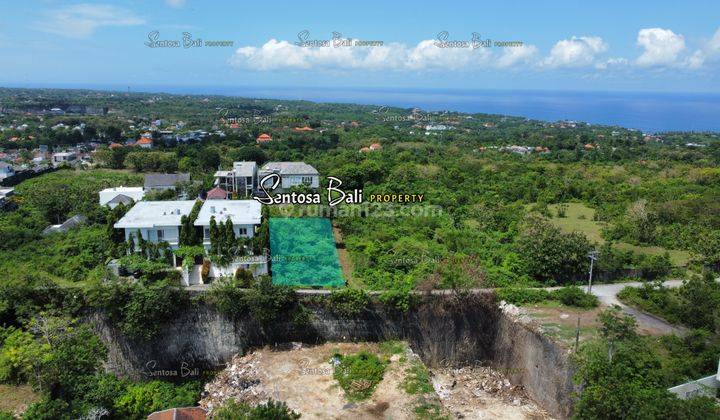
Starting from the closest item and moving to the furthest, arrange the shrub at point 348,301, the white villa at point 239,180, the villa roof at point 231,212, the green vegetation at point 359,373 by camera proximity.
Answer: the green vegetation at point 359,373 < the shrub at point 348,301 < the villa roof at point 231,212 < the white villa at point 239,180

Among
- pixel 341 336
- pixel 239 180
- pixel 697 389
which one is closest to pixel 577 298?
pixel 697 389

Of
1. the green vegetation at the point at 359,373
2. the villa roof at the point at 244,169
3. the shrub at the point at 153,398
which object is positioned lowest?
the shrub at the point at 153,398

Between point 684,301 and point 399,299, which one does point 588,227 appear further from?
point 399,299

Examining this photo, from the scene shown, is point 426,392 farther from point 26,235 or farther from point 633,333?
point 26,235

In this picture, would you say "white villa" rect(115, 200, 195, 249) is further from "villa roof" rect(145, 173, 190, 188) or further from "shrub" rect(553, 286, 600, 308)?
"shrub" rect(553, 286, 600, 308)

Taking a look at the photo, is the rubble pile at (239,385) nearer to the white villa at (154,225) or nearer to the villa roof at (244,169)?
the white villa at (154,225)

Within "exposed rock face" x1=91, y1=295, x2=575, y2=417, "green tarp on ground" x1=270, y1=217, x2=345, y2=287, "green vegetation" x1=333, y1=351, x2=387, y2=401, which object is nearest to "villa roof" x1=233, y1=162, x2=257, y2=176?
"green tarp on ground" x1=270, y1=217, x2=345, y2=287

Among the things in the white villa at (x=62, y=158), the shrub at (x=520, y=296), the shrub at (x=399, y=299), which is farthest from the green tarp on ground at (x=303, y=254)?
the white villa at (x=62, y=158)

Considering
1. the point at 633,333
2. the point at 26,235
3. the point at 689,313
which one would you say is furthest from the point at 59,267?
the point at 689,313
